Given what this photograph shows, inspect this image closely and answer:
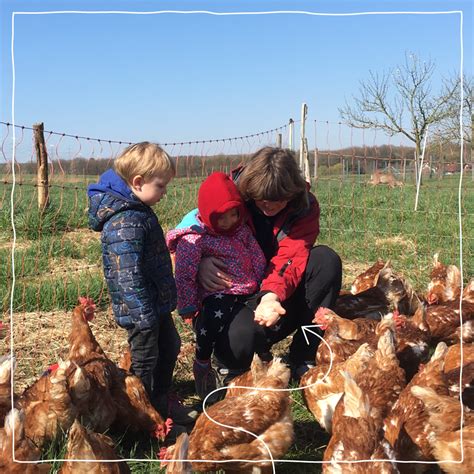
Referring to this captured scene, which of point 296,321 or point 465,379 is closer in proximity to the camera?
point 465,379

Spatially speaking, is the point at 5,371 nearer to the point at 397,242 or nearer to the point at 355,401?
the point at 355,401

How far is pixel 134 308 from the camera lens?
295 cm

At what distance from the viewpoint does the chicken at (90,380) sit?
2889 mm

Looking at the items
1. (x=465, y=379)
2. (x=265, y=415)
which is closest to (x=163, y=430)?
(x=265, y=415)

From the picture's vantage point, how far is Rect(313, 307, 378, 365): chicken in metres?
3.58

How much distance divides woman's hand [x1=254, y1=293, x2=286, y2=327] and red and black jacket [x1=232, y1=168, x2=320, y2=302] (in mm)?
150

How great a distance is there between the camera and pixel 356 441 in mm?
2488

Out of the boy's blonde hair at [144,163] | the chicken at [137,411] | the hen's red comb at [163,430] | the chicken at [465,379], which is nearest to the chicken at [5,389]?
the chicken at [137,411]

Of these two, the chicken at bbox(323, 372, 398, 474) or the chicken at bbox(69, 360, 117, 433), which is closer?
the chicken at bbox(323, 372, 398, 474)

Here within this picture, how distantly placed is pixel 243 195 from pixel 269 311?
2.33 ft

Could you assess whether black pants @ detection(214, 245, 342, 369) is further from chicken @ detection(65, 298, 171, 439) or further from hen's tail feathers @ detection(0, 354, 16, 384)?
hen's tail feathers @ detection(0, 354, 16, 384)

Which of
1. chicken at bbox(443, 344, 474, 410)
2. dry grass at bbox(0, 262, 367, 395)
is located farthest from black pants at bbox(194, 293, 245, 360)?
chicken at bbox(443, 344, 474, 410)

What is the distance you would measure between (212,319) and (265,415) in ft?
2.62

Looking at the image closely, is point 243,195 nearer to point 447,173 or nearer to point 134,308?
point 134,308
